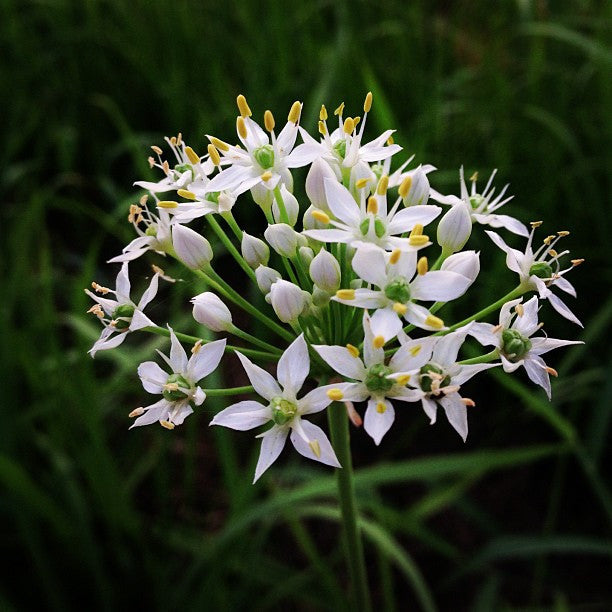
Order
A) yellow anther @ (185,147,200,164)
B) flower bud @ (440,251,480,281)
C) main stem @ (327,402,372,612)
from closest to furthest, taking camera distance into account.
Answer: flower bud @ (440,251,480,281) < main stem @ (327,402,372,612) < yellow anther @ (185,147,200,164)

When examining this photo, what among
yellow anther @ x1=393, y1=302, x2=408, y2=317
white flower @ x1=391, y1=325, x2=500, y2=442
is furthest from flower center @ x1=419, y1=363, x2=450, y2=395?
yellow anther @ x1=393, y1=302, x2=408, y2=317

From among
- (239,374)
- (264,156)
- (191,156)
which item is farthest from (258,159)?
(239,374)

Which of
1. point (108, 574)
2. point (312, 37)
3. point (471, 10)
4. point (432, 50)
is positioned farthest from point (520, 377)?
point (471, 10)

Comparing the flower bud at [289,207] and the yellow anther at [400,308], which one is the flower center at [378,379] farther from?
the flower bud at [289,207]

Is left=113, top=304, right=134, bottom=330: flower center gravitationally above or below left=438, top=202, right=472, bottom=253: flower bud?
below

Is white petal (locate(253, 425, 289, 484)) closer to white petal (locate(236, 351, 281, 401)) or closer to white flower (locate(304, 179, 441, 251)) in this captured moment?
white petal (locate(236, 351, 281, 401))

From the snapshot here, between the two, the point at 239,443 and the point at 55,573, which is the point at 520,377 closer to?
the point at 239,443

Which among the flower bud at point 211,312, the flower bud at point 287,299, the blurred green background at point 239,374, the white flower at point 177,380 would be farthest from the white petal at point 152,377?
the blurred green background at point 239,374
